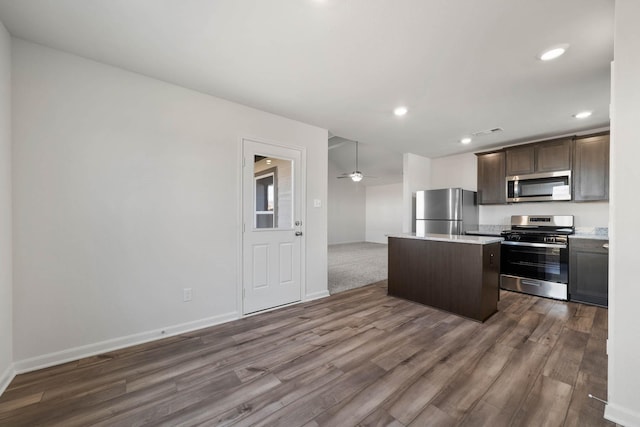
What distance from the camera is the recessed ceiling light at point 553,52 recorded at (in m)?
1.97

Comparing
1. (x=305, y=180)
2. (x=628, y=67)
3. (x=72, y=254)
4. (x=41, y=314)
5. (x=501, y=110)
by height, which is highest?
(x=501, y=110)

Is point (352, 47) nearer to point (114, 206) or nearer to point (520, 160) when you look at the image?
point (114, 206)

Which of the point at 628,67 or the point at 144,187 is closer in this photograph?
the point at 628,67

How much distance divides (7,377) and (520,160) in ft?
21.4

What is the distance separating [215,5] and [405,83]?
5.88 ft

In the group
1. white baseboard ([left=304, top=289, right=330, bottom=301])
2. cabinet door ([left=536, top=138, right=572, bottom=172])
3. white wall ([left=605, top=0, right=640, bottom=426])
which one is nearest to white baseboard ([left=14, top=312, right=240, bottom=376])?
white baseboard ([left=304, top=289, right=330, bottom=301])

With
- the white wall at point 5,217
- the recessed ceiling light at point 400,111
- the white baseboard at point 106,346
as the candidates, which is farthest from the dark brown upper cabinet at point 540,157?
the white wall at point 5,217

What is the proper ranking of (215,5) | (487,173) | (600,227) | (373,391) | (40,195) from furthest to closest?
(487,173) → (600,227) → (40,195) → (373,391) → (215,5)

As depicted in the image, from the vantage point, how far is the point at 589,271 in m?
3.40

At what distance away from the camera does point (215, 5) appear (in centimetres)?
161

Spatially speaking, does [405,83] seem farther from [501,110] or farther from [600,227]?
[600,227]

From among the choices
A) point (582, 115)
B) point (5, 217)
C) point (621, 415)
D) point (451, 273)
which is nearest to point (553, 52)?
point (582, 115)

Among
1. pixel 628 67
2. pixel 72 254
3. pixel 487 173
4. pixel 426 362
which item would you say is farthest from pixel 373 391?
pixel 487 173

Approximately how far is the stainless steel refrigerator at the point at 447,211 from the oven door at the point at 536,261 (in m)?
0.79
